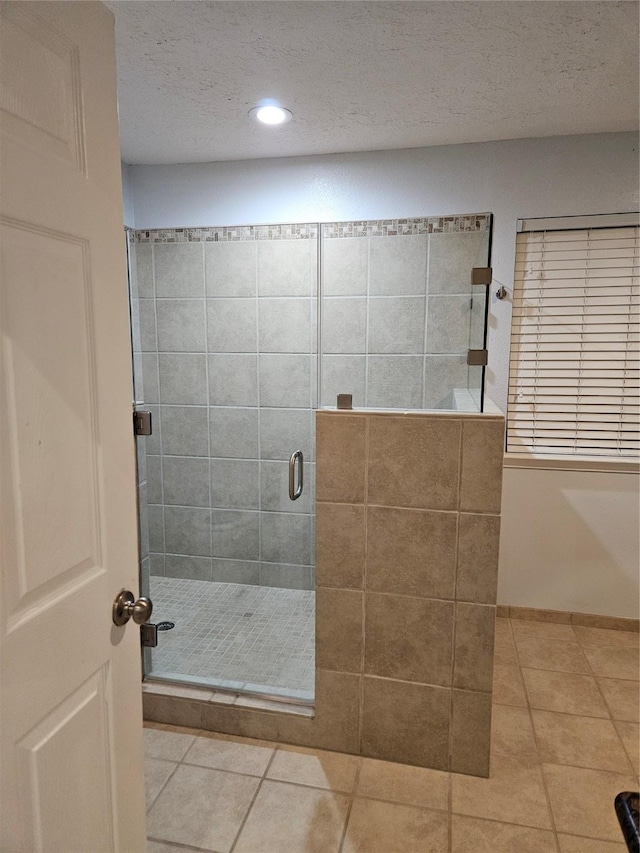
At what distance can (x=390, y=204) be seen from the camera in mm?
2523

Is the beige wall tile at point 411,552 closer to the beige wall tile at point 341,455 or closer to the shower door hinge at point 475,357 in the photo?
the beige wall tile at point 341,455

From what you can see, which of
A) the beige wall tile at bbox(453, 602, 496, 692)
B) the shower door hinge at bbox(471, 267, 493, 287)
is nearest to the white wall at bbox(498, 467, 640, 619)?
the beige wall tile at bbox(453, 602, 496, 692)

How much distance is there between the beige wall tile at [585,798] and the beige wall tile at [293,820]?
0.67 metres

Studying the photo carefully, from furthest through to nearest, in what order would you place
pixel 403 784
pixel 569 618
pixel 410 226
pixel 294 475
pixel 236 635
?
pixel 569 618 → pixel 236 635 → pixel 294 475 → pixel 410 226 → pixel 403 784

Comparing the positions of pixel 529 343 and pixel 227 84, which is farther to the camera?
pixel 529 343

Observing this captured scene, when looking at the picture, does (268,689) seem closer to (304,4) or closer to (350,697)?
(350,697)

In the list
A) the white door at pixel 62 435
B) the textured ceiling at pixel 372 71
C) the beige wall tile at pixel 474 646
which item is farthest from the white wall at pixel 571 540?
the white door at pixel 62 435

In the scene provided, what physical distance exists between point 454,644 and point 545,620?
4.31ft

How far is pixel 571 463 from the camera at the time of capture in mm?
2553

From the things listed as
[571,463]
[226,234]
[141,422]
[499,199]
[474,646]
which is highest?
[499,199]

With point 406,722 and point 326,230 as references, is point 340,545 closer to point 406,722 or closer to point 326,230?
point 406,722

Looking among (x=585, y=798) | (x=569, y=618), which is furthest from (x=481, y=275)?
(x=569, y=618)

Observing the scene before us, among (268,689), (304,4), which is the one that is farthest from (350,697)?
(304,4)

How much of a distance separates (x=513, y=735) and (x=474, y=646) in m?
0.57
